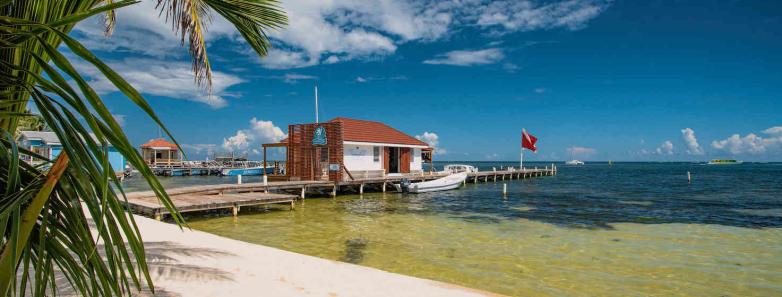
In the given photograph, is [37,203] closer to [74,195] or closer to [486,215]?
[74,195]

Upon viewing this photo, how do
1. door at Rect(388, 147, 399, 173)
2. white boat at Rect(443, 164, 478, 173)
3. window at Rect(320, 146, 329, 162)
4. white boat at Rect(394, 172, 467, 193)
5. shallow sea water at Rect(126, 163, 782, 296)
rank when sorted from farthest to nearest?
white boat at Rect(443, 164, 478, 173), door at Rect(388, 147, 399, 173), white boat at Rect(394, 172, 467, 193), window at Rect(320, 146, 329, 162), shallow sea water at Rect(126, 163, 782, 296)

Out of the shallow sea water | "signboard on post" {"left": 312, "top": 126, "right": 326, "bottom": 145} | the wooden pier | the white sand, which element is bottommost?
the shallow sea water

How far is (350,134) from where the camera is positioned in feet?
94.3

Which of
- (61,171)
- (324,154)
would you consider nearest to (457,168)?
(324,154)

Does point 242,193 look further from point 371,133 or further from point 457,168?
point 457,168

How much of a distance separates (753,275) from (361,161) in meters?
23.0

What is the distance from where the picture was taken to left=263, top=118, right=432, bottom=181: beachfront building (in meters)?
26.8

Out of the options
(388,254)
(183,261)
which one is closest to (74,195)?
(183,261)

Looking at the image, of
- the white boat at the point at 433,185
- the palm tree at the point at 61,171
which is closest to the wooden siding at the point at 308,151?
the white boat at the point at 433,185

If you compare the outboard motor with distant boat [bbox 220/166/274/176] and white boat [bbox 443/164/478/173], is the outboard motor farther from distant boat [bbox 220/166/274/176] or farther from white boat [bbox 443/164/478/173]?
distant boat [bbox 220/166/274/176]

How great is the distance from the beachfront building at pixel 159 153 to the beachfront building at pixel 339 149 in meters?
31.8

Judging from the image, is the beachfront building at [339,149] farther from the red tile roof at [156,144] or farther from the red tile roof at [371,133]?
the red tile roof at [156,144]

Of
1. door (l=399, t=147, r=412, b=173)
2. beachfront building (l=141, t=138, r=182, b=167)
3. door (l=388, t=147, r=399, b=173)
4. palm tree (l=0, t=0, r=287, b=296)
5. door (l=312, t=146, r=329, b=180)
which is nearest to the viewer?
palm tree (l=0, t=0, r=287, b=296)

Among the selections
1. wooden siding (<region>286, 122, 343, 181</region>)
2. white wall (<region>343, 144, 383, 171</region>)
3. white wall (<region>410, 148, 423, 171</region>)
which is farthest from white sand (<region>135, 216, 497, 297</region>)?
white wall (<region>410, 148, 423, 171</region>)
